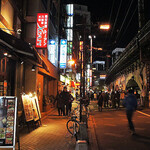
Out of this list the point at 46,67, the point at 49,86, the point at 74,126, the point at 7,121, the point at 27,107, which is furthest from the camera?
the point at 49,86

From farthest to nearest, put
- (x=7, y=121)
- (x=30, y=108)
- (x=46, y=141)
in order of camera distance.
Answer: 1. (x=30, y=108)
2. (x=46, y=141)
3. (x=7, y=121)

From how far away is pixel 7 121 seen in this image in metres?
5.12

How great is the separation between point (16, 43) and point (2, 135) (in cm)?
438

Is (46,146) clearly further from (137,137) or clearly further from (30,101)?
(137,137)

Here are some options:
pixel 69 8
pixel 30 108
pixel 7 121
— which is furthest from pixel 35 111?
pixel 69 8

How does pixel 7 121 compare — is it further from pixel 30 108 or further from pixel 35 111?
pixel 35 111

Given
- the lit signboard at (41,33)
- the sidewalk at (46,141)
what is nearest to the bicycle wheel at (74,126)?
the sidewalk at (46,141)

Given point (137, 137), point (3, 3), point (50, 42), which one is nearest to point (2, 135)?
point (137, 137)

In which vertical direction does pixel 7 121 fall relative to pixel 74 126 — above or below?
above

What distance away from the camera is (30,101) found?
9039 mm

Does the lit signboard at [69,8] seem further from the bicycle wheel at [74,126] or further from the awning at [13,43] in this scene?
the bicycle wheel at [74,126]

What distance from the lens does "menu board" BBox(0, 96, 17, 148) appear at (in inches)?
197

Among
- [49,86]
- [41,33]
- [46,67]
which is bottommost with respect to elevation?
[49,86]

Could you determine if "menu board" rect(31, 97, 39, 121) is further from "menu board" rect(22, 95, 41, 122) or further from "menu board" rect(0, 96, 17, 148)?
"menu board" rect(0, 96, 17, 148)
